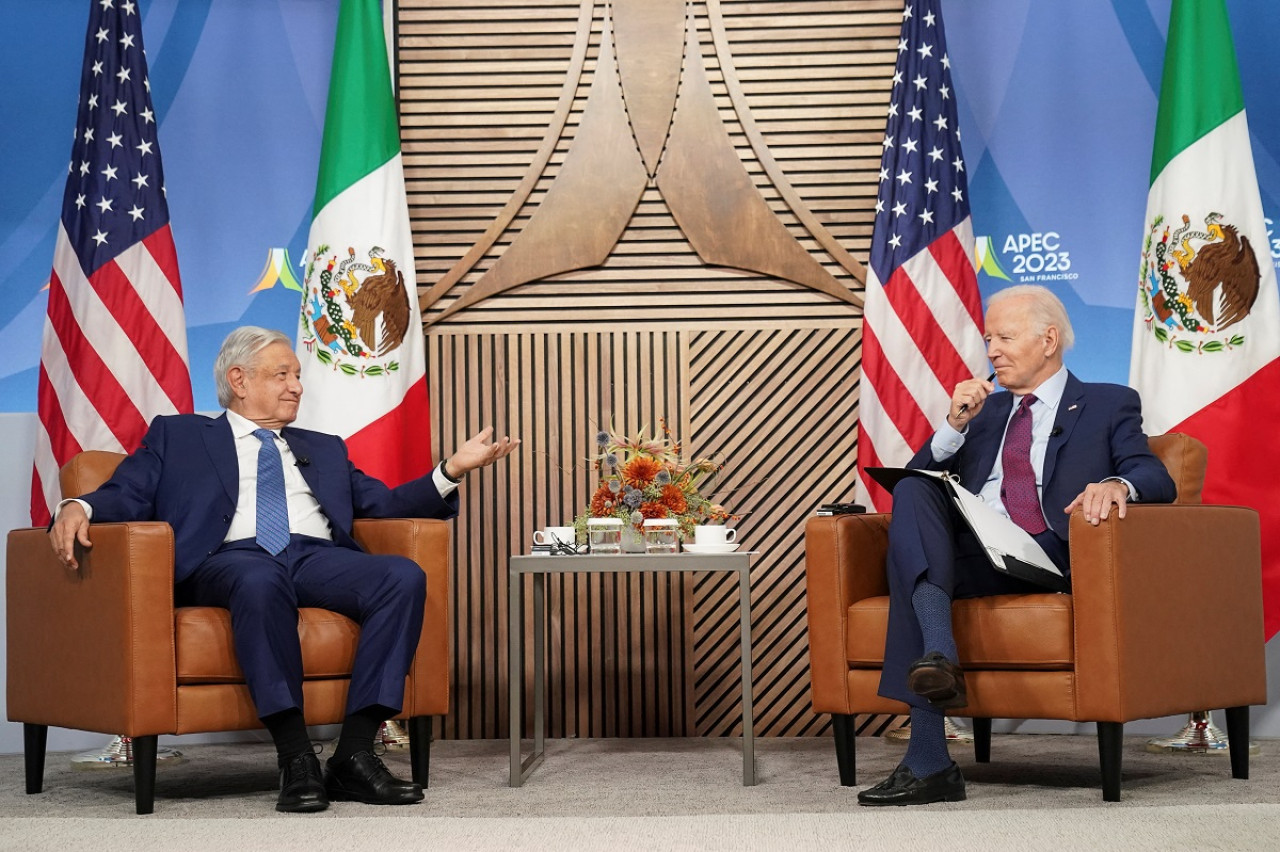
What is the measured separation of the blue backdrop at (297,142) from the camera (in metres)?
4.85

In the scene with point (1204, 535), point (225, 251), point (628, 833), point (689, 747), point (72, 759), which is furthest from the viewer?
point (225, 251)

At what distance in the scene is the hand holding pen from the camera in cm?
321

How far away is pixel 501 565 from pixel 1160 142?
2654 mm

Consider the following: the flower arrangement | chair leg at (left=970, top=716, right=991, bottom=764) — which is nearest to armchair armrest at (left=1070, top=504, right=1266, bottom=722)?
chair leg at (left=970, top=716, right=991, bottom=764)

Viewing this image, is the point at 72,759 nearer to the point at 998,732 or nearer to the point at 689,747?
the point at 689,747

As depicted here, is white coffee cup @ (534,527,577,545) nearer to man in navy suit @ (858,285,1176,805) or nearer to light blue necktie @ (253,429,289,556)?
light blue necktie @ (253,429,289,556)

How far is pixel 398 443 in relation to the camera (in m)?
4.29

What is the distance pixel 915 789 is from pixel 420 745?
124 centimetres

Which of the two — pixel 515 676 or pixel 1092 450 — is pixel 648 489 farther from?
pixel 1092 450

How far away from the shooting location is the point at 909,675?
8.95 ft

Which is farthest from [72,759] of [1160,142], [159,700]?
[1160,142]

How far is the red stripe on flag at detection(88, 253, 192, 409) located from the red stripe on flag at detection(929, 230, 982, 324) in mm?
2554

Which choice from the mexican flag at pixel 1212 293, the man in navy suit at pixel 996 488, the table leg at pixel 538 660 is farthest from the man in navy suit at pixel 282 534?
A: the mexican flag at pixel 1212 293

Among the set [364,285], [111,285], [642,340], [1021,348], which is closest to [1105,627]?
[1021,348]
